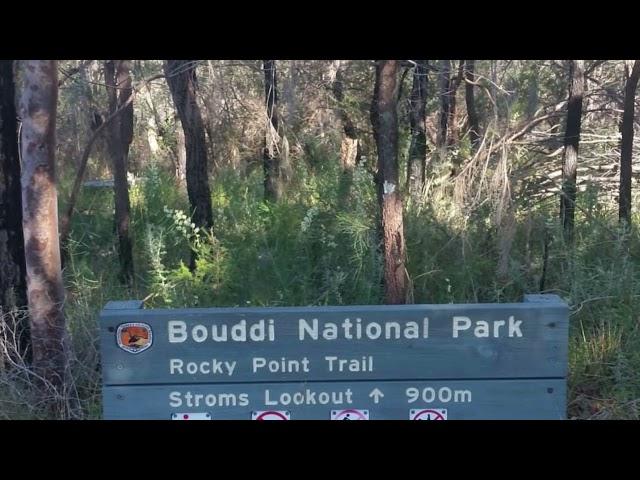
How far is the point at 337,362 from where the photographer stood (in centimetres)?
323

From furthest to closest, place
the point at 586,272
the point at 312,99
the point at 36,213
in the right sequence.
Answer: the point at 312,99
the point at 586,272
the point at 36,213

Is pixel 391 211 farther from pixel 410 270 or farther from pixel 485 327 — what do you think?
pixel 485 327

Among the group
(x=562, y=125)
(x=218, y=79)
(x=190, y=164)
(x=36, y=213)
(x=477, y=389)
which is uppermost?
(x=218, y=79)

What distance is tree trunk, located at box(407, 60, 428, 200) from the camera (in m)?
9.65

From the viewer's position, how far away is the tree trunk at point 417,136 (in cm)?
965

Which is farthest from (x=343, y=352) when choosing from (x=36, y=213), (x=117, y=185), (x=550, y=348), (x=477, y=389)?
(x=117, y=185)

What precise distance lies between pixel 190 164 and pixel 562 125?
6059 mm

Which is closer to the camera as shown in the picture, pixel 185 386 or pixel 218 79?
pixel 185 386

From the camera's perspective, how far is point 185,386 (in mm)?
3256

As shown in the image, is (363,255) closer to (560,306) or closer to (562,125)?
(560,306)

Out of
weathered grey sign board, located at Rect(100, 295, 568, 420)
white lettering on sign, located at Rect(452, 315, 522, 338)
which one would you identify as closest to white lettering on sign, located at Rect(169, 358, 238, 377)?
weathered grey sign board, located at Rect(100, 295, 568, 420)

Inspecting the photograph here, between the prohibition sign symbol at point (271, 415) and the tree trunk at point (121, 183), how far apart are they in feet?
17.8

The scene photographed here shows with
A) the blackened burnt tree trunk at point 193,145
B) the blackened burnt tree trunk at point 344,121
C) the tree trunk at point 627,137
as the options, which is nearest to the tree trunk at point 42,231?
the blackened burnt tree trunk at point 193,145

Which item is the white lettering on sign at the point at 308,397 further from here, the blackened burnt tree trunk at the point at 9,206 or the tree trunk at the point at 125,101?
the tree trunk at the point at 125,101
